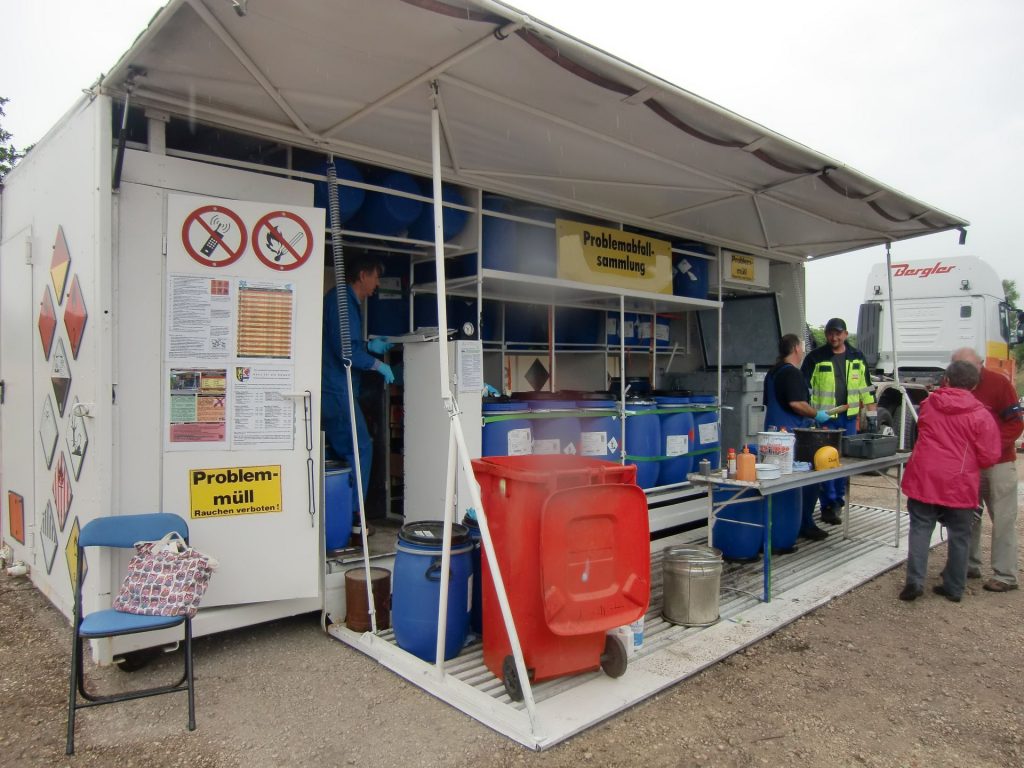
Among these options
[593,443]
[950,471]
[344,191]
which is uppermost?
[344,191]

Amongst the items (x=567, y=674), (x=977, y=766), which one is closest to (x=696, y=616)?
(x=567, y=674)

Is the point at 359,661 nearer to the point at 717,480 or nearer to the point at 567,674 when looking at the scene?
the point at 567,674

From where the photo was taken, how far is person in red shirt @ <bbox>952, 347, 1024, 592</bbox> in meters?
4.69

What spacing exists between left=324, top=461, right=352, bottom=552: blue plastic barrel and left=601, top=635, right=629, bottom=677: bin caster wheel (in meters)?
1.67

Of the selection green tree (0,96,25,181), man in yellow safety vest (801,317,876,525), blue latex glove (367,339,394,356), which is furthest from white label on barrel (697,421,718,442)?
green tree (0,96,25,181)

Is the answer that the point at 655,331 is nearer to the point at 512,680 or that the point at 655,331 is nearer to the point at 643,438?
the point at 643,438

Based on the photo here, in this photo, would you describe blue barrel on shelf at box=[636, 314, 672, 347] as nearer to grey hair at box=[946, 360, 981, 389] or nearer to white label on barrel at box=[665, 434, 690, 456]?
white label on barrel at box=[665, 434, 690, 456]

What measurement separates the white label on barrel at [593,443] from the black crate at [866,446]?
5.75 ft

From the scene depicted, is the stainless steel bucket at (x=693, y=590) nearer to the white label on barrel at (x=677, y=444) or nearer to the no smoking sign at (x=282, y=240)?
the white label on barrel at (x=677, y=444)

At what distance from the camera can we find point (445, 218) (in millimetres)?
4648

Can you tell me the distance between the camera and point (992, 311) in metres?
10.0

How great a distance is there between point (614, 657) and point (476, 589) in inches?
32.3

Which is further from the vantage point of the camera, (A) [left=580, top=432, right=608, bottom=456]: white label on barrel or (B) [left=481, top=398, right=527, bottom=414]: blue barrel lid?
(A) [left=580, top=432, right=608, bottom=456]: white label on barrel

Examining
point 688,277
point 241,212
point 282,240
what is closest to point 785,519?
point 688,277
